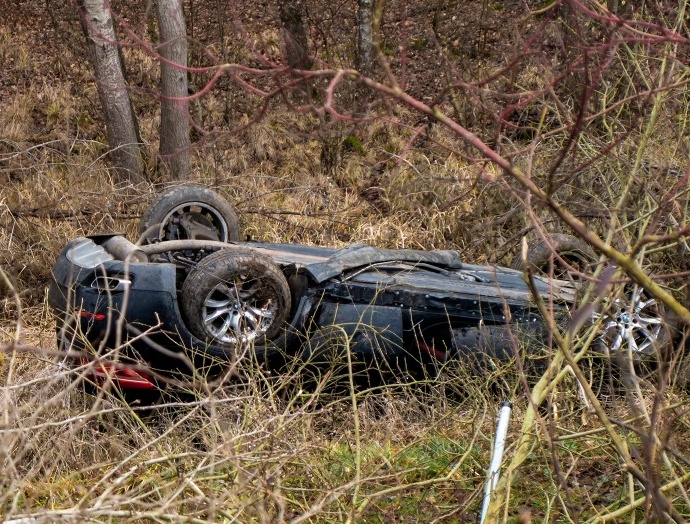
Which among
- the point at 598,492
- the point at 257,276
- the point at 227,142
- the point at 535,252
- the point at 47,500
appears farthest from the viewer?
the point at 227,142

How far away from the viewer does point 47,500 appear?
4512 millimetres

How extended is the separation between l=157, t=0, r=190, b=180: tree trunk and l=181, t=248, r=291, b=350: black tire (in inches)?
222

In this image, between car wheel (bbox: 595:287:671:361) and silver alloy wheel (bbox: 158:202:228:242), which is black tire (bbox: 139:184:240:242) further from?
car wheel (bbox: 595:287:671:361)

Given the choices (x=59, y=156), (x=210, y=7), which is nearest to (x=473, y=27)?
(x=210, y=7)

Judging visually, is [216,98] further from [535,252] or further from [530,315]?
[530,315]

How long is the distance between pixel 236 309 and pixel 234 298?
0.25 feet

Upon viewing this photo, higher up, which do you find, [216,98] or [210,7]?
[210,7]

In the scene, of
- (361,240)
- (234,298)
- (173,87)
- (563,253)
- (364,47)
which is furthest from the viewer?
(364,47)

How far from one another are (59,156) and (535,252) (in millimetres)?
7649

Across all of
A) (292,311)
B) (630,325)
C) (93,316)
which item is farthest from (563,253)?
(93,316)

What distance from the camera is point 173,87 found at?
12.1m

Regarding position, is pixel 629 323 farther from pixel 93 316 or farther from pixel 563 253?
pixel 93 316

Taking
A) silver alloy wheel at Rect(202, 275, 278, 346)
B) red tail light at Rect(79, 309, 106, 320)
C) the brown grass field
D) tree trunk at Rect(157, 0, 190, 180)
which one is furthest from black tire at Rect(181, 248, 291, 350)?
tree trunk at Rect(157, 0, 190, 180)

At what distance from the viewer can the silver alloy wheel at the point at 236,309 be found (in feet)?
20.2
